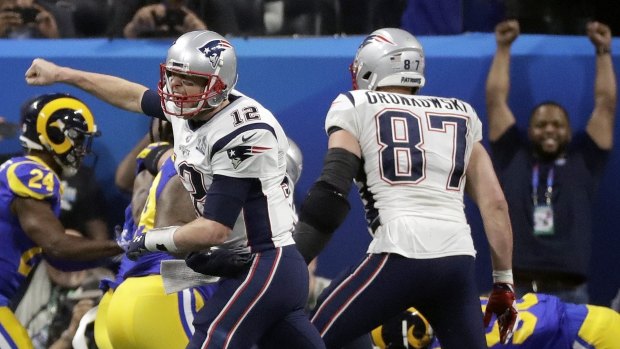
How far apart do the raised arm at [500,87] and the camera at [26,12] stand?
108 inches

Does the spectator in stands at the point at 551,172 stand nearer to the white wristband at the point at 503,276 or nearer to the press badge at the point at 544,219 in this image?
the press badge at the point at 544,219

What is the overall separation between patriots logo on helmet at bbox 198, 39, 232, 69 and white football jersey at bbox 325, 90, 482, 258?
0.48 metres

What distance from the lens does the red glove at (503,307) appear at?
4934 mm

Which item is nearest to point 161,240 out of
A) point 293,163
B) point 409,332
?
point 409,332

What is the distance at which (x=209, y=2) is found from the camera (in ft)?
25.0

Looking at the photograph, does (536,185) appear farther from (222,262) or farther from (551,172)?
(222,262)

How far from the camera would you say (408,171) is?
4.75 metres

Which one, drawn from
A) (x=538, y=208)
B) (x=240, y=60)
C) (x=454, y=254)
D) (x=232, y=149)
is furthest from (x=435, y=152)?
(x=240, y=60)

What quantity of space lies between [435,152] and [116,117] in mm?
3111

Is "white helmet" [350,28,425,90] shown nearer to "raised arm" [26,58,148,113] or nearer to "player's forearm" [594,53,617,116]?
"raised arm" [26,58,148,113]

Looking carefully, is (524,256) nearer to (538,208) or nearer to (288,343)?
(538,208)

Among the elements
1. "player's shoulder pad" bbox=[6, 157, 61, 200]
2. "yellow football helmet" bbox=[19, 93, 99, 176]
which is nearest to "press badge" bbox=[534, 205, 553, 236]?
"yellow football helmet" bbox=[19, 93, 99, 176]

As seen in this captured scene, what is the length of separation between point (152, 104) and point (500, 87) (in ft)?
8.01

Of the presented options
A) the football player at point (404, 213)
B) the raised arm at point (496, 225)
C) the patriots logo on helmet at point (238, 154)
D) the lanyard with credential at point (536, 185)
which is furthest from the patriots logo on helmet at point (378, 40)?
the lanyard with credential at point (536, 185)
